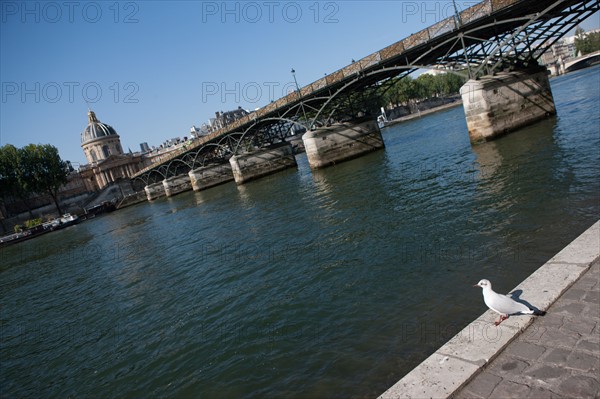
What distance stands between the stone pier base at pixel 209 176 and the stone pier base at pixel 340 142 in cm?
2456

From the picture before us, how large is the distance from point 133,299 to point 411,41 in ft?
79.4

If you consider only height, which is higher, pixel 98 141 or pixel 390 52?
pixel 98 141

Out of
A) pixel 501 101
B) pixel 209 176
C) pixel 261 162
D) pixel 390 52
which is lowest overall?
pixel 501 101

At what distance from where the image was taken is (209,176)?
60969 mm

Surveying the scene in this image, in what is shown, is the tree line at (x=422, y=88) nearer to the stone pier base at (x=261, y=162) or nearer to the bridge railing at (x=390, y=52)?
the stone pier base at (x=261, y=162)

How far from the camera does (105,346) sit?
30.8ft

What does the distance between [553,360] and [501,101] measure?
24.3m

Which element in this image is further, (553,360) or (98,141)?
(98,141)

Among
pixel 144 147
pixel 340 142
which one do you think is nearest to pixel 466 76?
pixel 340 142

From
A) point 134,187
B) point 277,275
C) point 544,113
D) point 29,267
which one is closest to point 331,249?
point 277,275

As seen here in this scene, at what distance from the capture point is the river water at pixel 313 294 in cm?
633

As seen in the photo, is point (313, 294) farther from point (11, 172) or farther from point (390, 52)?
point (11, 172)

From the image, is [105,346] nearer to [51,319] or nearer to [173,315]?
[173,315]

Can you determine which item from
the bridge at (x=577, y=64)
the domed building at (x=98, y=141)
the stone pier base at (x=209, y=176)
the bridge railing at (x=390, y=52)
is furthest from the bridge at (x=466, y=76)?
the bridge at (x=577, y=64)
